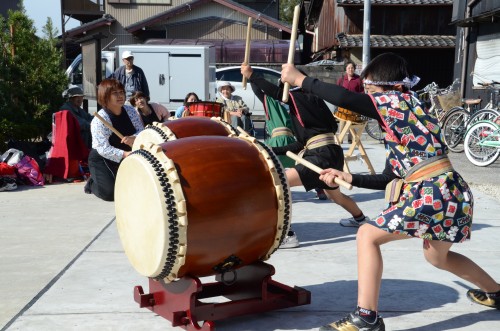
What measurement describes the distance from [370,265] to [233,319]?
0.87m

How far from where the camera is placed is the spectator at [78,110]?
8617mm

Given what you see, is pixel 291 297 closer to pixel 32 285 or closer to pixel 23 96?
pixel 32 285

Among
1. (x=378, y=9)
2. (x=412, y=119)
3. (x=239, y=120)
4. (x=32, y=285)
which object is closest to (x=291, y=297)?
(x=412, y=119)

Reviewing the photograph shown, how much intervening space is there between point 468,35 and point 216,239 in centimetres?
1353

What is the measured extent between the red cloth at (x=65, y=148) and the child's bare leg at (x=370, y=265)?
565 centimetres

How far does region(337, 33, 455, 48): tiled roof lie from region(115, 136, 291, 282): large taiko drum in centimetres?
1728

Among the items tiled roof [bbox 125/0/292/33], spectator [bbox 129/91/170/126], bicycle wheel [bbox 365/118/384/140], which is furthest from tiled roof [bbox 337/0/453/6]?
spectator [bbox 129/91/170/126]

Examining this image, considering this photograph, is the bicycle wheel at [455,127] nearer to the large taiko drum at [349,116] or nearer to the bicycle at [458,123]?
the bicycle at [458,123]

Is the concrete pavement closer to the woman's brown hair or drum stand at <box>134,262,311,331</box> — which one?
drum stand at <box>134,262,311,331</box>

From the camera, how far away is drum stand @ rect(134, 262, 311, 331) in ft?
11.2

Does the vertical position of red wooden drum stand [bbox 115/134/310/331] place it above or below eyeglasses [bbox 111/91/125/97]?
below

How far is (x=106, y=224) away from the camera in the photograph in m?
5.96

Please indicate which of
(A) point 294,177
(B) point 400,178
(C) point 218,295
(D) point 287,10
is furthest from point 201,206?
(D) point 287,10

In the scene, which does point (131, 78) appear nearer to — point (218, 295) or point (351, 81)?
point (351, 81)
